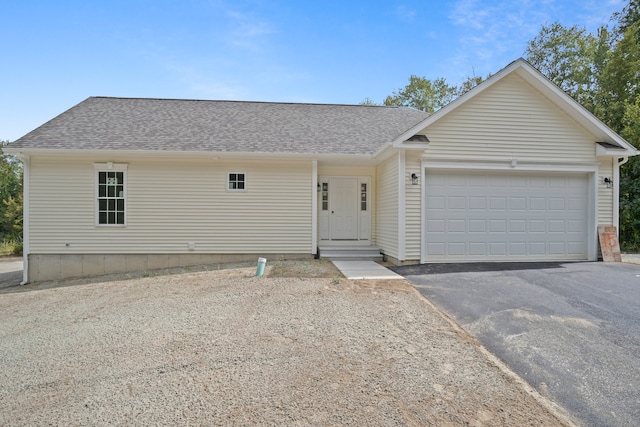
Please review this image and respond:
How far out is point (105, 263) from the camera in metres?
9.65

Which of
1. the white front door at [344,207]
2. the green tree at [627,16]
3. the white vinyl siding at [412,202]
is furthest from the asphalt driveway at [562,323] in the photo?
the green tree at [627,16]

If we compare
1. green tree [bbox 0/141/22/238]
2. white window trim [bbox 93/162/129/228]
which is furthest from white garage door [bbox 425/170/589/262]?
green tree [bbox 0/141/22/238]

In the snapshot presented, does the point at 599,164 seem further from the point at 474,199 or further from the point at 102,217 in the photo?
the point at 102,217

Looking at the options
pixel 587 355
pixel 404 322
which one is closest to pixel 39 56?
pixel 404 322

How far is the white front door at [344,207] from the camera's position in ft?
Answer: 36.1

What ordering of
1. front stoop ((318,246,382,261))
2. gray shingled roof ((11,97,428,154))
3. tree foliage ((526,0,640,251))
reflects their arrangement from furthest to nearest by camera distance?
tree foliage ((526,0,640,251))
front stoop ((318,246,382,261))
gray shingled roof ((11,97,428,154))

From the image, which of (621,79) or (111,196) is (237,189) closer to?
(111,196)

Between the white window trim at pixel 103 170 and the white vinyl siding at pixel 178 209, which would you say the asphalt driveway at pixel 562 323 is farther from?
the white window trim at pixel 103 170

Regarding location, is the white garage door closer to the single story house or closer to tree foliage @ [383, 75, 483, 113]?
the single story house

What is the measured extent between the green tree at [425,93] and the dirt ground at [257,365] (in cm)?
2704

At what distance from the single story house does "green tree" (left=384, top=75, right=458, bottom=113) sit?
21.5 m

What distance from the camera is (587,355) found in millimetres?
3850

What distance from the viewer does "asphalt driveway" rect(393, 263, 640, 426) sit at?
3.18 meters

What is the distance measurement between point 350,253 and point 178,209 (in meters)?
5.00
